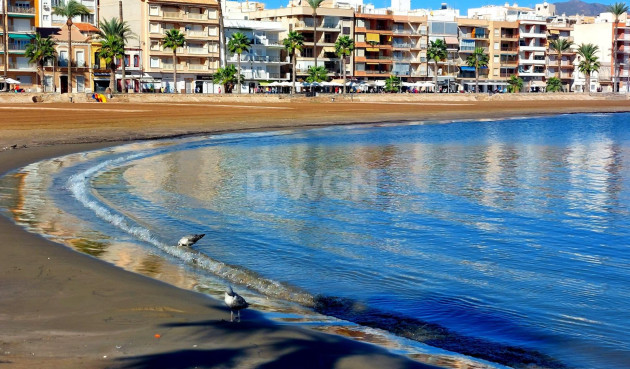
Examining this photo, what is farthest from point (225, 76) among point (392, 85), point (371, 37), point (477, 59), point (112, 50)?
point (477, 59)

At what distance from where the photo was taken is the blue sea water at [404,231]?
8016 millimetres

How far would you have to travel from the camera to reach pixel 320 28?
120 m

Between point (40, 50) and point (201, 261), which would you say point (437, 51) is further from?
point (201, 261)

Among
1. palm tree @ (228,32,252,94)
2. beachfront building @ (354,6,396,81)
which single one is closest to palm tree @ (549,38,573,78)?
beachfront building @ (354,6,396,81)

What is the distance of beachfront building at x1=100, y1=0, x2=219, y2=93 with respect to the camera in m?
105

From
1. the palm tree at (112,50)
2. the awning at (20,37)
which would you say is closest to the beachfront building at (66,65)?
the awning at (20,37)

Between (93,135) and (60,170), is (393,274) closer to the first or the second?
(60,170)

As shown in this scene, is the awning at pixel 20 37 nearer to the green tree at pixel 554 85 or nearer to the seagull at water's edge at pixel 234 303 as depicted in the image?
the green tree at pixel 554 85

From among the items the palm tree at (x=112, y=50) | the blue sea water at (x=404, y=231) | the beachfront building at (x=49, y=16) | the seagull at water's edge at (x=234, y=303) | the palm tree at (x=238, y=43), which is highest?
the beachfront building at (x=49, y=16)

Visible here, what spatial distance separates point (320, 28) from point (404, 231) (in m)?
109

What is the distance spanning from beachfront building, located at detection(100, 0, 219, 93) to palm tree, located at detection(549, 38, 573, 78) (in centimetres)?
5912

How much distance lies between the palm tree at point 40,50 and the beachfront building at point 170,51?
9968 millimetres

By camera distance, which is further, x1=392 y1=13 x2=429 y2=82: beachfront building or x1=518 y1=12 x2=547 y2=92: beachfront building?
x1=518 y1=12 x2=547 y2=92: beachfront building

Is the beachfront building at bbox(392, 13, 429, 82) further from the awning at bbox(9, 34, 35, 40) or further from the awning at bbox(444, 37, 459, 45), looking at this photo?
the awning at bbox(9, 34, 35, 40)
